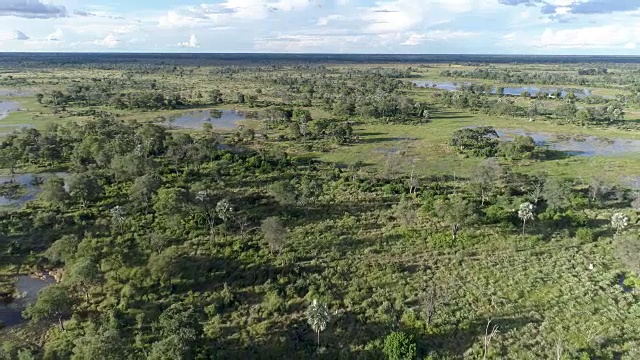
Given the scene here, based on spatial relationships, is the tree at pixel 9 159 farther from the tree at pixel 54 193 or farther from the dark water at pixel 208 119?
the dark water at pixel 208 119

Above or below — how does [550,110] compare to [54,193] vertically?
above

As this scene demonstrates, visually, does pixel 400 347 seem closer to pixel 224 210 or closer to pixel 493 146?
pixel 224 210

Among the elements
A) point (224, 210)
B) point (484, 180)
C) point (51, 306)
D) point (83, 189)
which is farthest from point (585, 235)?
point (83, 189)

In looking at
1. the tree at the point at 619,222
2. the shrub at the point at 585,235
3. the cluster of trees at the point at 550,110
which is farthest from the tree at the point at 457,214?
the cluster of trees at the point at 550,110

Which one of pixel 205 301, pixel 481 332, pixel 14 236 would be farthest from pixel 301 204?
pixel 14 236

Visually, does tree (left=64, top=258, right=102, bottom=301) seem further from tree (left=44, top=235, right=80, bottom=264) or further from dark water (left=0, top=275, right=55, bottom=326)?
dark water (left=0, top=275, right=55, bottom=326)

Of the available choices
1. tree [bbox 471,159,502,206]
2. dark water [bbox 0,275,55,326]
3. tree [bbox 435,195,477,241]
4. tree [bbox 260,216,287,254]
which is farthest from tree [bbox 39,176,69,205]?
tree [bbox 471,159,502,206]
